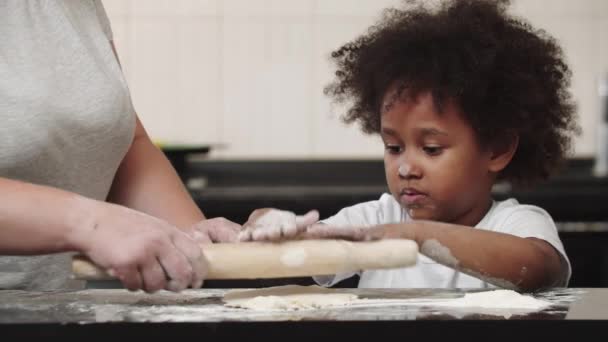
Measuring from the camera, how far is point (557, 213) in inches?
104

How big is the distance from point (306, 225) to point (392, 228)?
0.21 meters

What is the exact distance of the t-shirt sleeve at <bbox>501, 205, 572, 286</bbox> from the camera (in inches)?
55.6

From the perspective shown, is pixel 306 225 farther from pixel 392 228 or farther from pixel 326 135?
pixel 326 135

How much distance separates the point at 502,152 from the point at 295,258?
2.22 ft

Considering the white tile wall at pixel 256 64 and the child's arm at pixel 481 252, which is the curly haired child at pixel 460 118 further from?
the white tile wall at pixel 256 64

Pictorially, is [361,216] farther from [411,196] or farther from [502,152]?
[502,152]

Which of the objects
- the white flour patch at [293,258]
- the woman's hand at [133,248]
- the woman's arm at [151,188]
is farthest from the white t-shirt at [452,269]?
the woman's hand at [133,248]

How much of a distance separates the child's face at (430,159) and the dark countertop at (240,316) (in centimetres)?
38

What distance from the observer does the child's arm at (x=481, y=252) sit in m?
1.28

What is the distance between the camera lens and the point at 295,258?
107cm

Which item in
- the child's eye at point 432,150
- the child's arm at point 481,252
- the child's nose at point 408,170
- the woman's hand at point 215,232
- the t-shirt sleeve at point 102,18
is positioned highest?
the t-shirt sleeve at point 102,18

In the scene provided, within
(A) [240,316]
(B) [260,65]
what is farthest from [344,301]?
(B) [260,65]

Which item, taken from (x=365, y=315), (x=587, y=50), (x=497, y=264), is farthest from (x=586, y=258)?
(x=365, y=315)

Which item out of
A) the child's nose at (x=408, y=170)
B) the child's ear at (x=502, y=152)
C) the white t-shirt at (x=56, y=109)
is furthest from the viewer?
the child's ear at (x=502, y=152)
